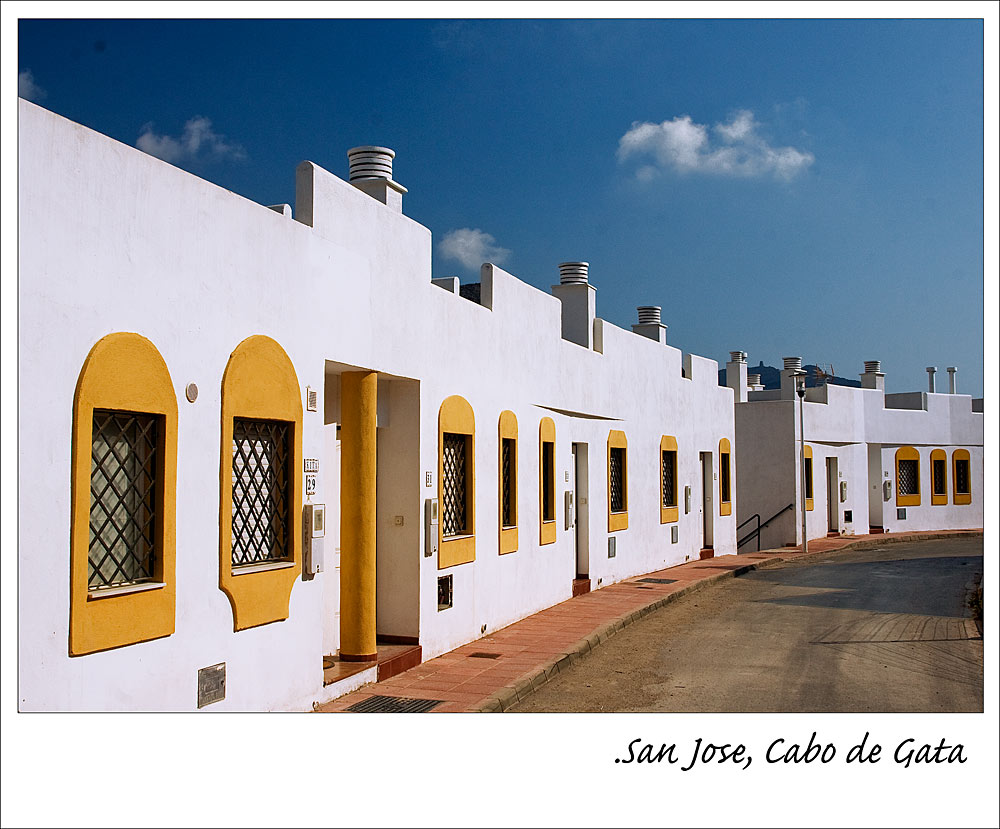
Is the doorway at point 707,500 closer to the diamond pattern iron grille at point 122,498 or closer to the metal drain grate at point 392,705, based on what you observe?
the metal drain grate at point 392,705

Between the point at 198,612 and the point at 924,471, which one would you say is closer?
the point at 198,612

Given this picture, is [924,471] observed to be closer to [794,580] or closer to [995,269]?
[794,580]

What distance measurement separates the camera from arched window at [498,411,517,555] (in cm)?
1180

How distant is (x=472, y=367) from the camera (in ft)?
36.1

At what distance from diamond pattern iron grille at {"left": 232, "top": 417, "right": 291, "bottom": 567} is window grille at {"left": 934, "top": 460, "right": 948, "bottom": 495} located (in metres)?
27.8

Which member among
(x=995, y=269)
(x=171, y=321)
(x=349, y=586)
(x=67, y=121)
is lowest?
(x=349, y=586)

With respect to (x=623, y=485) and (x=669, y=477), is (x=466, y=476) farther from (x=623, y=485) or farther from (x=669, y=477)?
(x=669, y=477)

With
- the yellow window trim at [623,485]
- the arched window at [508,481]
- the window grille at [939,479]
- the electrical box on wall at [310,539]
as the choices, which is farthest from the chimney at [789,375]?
the electrical box on wall at [310,539]

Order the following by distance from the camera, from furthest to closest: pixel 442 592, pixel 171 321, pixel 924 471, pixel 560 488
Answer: pixel 924 471
pixel 560 488
pixel 442 592
pixel 171 321

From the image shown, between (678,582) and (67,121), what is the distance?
43.5 ft

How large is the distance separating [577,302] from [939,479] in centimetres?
1971

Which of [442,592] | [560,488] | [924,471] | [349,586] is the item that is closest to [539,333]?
[560,488]

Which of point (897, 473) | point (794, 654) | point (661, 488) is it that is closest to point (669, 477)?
point (661, 488)

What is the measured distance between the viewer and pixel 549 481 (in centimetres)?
1375
